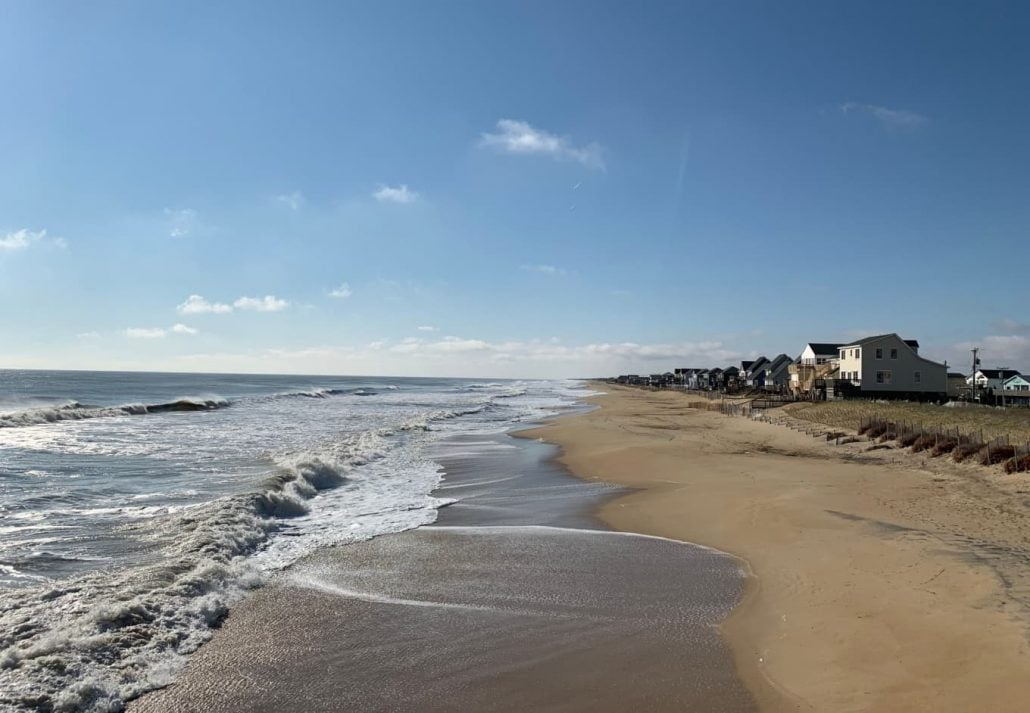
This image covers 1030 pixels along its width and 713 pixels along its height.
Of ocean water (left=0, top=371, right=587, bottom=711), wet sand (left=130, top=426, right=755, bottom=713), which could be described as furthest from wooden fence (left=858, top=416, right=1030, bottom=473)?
ocean water (left=0, top=371, right=587, bottom=711)

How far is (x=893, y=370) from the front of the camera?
175 ft

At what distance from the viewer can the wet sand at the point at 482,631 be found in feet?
19.8

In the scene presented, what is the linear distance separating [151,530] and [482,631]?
805 centimetres

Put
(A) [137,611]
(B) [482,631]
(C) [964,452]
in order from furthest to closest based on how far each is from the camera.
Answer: (C) [964,452], (A) [137,611], (B) [482,631]

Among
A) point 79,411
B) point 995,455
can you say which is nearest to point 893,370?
point 995,455

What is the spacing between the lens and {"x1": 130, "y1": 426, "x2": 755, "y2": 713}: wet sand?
6.02 metres

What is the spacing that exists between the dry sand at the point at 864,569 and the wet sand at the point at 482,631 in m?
0.72

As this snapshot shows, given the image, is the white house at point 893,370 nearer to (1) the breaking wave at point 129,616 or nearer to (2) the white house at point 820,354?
(2) the white house at point 820,354

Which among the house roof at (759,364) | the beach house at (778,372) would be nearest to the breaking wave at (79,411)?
the beach house at (778,372)

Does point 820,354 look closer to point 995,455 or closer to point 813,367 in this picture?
point 813,367

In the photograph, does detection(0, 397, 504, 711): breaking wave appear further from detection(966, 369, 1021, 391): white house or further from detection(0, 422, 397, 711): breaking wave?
detection(966, 369, 1021, 391): white house

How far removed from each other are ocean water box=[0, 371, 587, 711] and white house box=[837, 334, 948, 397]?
42.3 m

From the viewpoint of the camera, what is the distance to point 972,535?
1095 cm

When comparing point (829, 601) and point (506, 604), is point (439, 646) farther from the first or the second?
point (829, 601)
